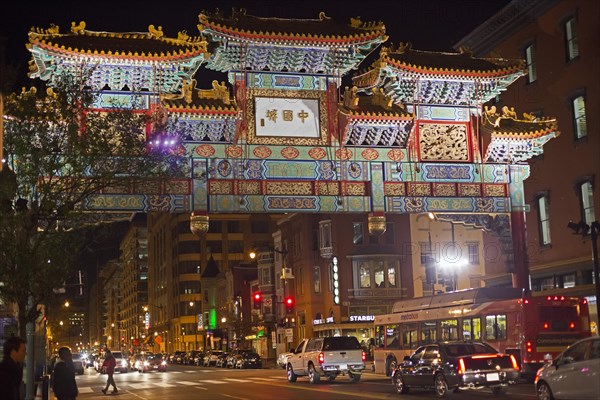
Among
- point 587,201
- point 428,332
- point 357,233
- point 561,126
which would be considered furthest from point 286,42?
point 357,233

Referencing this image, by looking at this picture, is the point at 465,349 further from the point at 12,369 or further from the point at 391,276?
the point at 391,276

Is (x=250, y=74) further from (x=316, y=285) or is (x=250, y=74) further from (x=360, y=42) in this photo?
(x=316, y=285)

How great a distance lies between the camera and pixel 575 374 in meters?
18.7

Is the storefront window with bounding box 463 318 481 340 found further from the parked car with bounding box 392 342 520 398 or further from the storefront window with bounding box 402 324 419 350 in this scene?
the parked car with bounding box 392 342 520 398

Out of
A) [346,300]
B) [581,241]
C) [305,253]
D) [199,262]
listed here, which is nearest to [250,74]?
[581,241]

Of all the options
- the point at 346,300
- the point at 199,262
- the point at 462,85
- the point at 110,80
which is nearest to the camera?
the point at 110,80

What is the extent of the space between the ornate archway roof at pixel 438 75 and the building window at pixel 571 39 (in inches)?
263

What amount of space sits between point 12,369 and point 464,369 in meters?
17.1

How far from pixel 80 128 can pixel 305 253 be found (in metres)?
51.2

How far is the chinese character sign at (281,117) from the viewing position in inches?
1158

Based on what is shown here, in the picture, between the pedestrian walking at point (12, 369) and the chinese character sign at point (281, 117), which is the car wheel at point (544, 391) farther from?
the pedestrian walking at point (12, 369)

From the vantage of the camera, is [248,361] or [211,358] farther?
[211,358]

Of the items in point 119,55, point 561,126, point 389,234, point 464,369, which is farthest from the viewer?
point 389,234

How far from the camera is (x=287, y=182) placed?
29500mm
